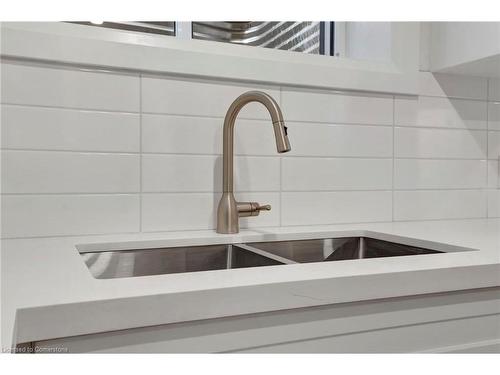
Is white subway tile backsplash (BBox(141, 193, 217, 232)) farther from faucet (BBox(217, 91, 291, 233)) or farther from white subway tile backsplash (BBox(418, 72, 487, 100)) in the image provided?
white subway tile backsplash (BBox(418, 72, 487, 100))

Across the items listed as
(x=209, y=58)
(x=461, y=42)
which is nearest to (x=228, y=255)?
(x=209, y=58)

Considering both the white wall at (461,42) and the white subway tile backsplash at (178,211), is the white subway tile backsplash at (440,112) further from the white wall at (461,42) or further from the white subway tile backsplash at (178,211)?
the white subway tile backsplash at (178,211)

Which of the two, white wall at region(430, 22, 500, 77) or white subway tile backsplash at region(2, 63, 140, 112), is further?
white wall at region(430, 22, 500, 77)

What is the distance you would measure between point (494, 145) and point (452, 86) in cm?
28

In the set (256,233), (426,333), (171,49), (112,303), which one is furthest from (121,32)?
(426,333)

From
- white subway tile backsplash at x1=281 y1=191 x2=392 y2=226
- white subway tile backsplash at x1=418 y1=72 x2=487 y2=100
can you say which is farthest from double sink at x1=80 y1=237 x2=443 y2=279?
white subway tile backsplash at x1=418 y1=72 x2=487 y2=100

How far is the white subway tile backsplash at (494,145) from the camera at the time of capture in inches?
62.1

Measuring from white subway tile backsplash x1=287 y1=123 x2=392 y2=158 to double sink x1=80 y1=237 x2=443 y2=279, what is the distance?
278mm

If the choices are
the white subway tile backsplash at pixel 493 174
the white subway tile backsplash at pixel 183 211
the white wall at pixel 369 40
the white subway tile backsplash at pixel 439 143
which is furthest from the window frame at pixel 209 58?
the white subway tile backsplash at pixel 493 174

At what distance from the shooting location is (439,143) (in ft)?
4.89

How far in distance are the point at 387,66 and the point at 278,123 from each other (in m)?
0.63

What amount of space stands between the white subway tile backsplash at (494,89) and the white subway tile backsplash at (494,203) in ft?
1.07

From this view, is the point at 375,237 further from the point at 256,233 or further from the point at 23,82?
the point at 23,82

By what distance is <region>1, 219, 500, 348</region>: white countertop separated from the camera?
1.68ft
